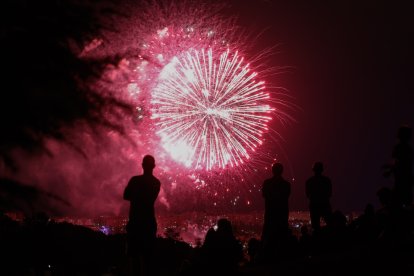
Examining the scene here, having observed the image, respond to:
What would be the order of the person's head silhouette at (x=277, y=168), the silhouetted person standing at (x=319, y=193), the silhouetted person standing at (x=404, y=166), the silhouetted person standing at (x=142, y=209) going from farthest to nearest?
the silhouetted person standing at (x=319, y=193)
the person's head silhouette at (x=277, y=168)
the silhouetted person standing at (x=404, y=166)
the silhouetted person standing at (x=142, y=209)

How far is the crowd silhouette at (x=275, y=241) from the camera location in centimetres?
780

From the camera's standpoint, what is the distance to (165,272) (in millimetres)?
15148

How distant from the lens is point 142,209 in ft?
30.6

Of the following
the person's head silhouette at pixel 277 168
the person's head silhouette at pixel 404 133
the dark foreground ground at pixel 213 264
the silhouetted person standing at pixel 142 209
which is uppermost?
the person's head silhouette at pixel 404 133

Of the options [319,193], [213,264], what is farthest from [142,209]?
[319,193]

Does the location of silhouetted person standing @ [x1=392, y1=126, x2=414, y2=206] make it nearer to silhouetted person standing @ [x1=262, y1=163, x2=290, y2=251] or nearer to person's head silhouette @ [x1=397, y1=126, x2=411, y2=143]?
person's head silhouette @ [x1=397, y1=126, x2=411, y2=143]

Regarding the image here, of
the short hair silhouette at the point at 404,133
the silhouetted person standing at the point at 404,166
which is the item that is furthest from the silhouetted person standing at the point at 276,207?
the short hair silhouette at the point at 404,133

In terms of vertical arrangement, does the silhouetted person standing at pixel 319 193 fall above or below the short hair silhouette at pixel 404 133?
below

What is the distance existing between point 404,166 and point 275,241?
8.05 ft

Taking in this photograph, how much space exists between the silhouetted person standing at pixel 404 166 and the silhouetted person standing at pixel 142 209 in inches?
154

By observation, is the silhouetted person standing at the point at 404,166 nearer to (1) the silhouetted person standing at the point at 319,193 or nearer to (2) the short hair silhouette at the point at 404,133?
(2) the short hair silhouette at the point at 404,133

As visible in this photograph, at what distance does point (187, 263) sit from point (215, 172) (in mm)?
16976

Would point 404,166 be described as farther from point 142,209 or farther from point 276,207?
point 142,209

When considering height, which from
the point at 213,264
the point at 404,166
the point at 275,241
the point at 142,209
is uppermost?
the point at 404,166
